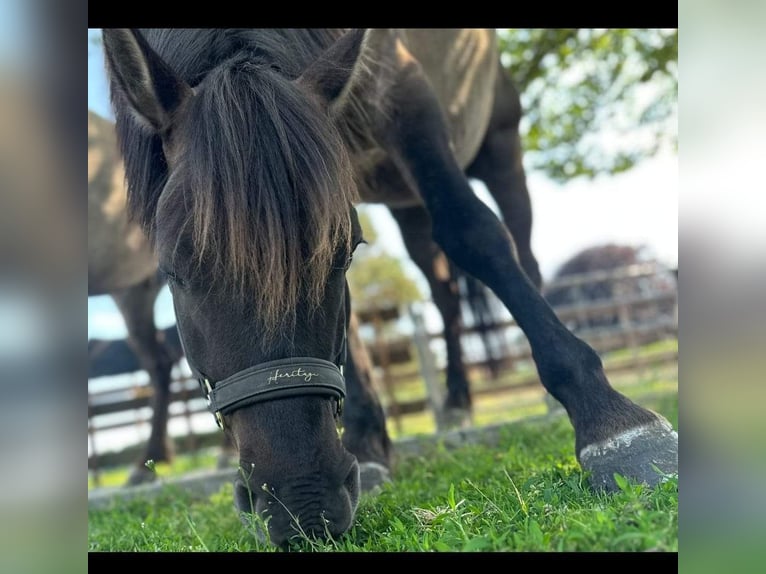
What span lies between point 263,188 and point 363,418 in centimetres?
210

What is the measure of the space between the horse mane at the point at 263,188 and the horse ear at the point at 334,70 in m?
0.12

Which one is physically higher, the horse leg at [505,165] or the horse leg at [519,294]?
the horse leg at [505,165]

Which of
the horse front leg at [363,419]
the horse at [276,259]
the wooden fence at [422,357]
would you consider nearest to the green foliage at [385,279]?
the wooden fence at [422,357]

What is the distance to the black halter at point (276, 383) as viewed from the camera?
6.82 feet

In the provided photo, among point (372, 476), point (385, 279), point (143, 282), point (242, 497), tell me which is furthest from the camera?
point (385, 279)

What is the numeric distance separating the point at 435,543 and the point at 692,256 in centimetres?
104

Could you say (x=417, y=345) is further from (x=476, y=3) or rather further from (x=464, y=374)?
(x=476, y=3)

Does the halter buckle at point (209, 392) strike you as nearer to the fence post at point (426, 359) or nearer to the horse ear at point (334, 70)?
the horse ear at point (334, 70)

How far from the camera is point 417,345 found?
8.91 metres

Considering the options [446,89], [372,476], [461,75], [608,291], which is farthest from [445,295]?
[608,291]

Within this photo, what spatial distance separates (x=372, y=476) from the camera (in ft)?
11.9

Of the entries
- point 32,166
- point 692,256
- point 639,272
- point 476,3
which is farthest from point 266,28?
point 639,272

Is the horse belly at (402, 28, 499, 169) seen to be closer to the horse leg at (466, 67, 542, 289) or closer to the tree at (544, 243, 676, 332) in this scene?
the horse leg at (466, 67, 542, 289)

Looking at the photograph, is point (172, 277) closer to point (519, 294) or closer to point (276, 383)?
point (276, 383)
